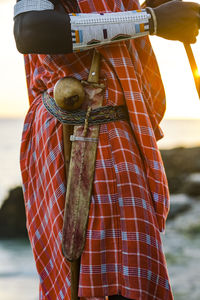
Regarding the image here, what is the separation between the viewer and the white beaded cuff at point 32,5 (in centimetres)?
168

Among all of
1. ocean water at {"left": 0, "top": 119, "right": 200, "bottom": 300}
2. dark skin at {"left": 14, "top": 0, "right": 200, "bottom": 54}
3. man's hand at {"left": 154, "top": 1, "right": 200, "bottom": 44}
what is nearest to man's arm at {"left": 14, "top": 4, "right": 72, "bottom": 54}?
dark skin at {"left": 14, "top": 0, "right": 200, "bottom": 54}

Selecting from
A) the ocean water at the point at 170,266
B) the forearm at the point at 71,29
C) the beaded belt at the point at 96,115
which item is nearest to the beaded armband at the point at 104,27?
the forearm at the point at 71,29

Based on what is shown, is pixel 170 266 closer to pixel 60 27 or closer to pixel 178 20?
pixel 178 20

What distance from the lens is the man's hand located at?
1.72m

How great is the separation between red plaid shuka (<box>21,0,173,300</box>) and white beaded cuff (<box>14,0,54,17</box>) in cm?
13

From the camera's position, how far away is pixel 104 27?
66.6 inches

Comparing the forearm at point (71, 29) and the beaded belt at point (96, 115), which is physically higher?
the forearm at point (71, 29)

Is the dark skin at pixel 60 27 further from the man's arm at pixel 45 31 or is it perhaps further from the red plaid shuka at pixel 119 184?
the red plaid shuka at pixel 119 184

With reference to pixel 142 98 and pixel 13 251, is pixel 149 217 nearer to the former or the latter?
pixel 142 98

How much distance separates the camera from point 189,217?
779 cm

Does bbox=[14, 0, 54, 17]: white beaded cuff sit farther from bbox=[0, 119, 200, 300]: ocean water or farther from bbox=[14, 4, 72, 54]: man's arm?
bbox=[0, 119, 200, 300]: ocean water

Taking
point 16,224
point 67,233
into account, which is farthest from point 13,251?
point 67,233

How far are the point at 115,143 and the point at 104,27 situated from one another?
378mm

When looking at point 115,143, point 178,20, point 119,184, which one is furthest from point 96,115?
point 178,20
